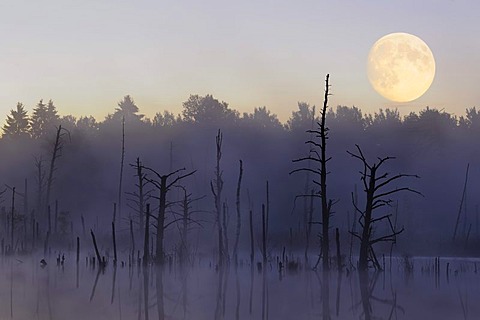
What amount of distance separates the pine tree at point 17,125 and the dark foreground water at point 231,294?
8107cm

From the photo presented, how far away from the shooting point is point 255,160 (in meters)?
100

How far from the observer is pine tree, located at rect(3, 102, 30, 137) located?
118m

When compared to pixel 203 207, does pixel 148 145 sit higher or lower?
higher

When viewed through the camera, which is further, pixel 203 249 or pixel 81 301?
pixel 203 249

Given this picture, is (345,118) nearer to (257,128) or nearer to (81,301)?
(257,128)

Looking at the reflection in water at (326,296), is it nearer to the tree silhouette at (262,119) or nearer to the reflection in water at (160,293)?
the reflection in water at (160,293)

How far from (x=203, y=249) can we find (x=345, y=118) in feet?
171

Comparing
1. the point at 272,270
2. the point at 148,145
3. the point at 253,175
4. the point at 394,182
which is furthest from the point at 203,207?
the point at 272,270

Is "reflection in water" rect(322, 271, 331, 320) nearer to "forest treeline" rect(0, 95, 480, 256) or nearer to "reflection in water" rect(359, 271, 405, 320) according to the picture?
"reflection in water" rect(359, 271, 405, 320)

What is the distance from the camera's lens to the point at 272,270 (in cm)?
4059

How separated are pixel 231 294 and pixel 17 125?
98.9m

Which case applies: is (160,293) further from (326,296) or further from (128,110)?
(128,110)

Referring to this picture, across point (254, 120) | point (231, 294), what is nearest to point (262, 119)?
point (254, 120)

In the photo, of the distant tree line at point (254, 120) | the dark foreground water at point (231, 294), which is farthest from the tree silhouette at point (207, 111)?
the dark foreground water at point (231, 294)
